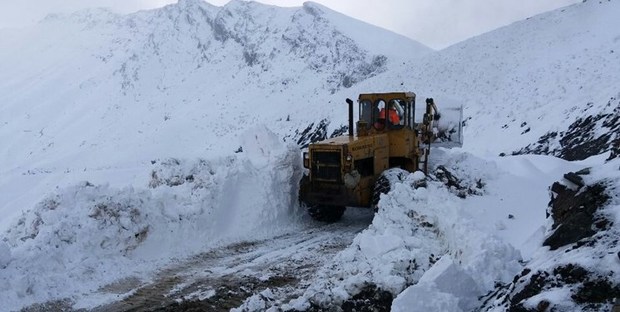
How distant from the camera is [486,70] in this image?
33438 millimetres

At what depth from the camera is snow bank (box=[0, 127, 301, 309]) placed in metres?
7.29

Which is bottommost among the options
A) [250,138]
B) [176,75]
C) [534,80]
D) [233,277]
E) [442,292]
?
[233,277]

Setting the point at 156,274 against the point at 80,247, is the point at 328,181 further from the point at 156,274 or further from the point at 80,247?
the point at 80,247

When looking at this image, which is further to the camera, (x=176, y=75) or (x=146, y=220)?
(x=176, y=75)

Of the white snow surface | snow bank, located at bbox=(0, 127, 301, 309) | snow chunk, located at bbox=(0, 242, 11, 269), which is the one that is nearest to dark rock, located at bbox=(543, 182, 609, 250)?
the white snow surface

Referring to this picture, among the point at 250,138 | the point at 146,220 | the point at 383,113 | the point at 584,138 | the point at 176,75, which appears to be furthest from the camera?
the point at 176,75

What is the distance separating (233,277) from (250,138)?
504 cm

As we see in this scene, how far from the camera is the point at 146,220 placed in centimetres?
895

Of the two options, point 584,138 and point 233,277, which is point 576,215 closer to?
point 233,277

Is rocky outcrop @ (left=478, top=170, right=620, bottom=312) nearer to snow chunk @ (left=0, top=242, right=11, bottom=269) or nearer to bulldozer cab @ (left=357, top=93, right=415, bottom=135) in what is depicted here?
snow chunk @ (left=0, top=242, right=11, bottom=269)

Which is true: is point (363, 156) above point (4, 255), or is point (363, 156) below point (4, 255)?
above

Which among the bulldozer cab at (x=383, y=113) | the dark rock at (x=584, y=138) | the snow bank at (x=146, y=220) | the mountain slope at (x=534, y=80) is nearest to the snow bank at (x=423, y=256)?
the bulldozer cab at (x=383, y=113)

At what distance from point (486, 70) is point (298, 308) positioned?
30.5m

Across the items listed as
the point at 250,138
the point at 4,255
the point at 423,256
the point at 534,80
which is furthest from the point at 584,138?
the point at 4,255
